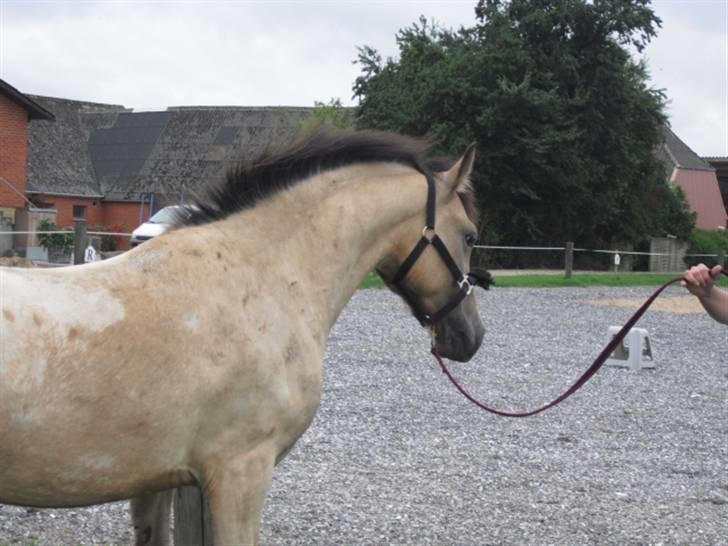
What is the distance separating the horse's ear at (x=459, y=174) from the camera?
14.4ft

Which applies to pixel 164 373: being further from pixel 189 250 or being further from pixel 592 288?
pixel 592 288

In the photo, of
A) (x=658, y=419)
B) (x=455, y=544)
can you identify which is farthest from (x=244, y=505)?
(x=658, y=419)

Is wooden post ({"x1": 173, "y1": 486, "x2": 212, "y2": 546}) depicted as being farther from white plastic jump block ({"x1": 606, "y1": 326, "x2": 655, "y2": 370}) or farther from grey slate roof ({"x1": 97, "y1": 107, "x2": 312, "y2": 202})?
grey slate roof ({"x1": 97, "y1": 107, "x2": 312, "y2": 202})

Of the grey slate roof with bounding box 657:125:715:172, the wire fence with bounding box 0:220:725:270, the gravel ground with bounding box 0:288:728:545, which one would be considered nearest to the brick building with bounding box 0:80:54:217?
the wire fence with bounding box 0:220:725:270

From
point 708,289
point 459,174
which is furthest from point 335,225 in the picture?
point 708,289

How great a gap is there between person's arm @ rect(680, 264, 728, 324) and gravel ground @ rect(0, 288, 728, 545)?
1696 mm

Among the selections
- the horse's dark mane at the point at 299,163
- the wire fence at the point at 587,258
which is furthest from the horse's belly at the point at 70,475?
the wire fence at the point at 587,258

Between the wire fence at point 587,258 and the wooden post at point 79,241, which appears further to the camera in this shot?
the wire fence at point 587,258

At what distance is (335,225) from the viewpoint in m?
4.23

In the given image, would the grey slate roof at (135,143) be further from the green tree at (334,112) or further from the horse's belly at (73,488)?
the horse's belly at (73,488)

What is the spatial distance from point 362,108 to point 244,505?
1388 inches

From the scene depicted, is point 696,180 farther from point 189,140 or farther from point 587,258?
point 189,140

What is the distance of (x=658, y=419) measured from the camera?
10273 millimetres

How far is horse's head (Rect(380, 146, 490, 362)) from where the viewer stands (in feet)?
14.2
